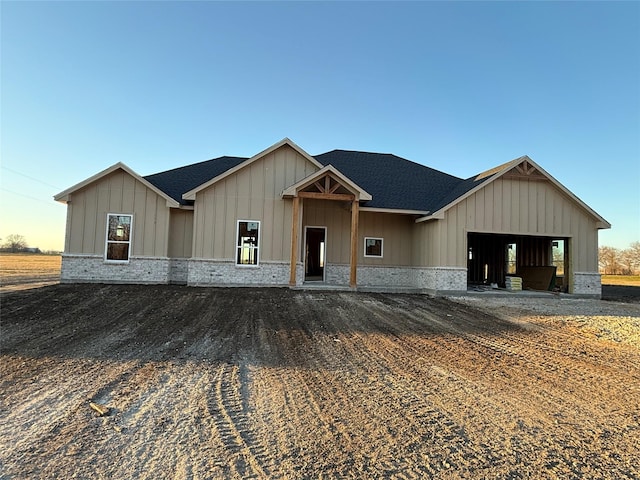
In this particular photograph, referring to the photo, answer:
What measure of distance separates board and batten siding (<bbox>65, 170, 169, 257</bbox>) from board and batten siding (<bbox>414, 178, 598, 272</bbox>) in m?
10.5

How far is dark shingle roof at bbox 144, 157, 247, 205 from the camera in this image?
622 inches

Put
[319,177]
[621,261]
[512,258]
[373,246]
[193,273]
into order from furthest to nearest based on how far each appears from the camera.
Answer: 1. [621,261]
2. [512,258]
3. [373,246]
4. [193,273]
5. [319,177]

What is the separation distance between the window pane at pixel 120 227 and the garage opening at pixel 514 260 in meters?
15.2

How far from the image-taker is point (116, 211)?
13992mm

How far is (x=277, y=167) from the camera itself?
14.4 metres

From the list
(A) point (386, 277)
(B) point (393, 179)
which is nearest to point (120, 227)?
(A) point (386, 277)

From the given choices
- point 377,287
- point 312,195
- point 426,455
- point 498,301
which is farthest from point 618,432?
point 377,287

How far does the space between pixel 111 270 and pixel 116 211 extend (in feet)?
7.22

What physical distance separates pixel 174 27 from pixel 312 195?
24.6 ft

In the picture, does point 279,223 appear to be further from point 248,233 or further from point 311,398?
point 311,398

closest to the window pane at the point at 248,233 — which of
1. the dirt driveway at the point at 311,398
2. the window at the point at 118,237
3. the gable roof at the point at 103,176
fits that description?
the gable roof at the point at 103,176

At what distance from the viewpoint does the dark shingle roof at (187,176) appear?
1580 cm

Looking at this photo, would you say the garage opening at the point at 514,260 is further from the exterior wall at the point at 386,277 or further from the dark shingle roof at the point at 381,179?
the exterior wall at the point at 386,277

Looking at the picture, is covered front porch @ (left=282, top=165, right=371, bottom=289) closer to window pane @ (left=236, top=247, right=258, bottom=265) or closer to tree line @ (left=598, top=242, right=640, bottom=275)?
window pane @ (left=236, top=247, right=258, bottom=265)
